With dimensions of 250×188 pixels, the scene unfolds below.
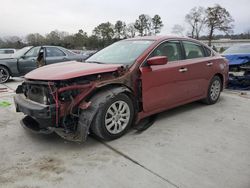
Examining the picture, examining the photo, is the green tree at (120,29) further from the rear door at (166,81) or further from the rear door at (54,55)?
the rear door at (166,81)

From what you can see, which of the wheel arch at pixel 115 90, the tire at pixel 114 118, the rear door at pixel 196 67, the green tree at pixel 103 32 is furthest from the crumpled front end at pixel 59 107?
the green tree at pixel 103 32

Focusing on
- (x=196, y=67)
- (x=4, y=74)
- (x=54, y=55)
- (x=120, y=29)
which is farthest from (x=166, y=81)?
(x=120, y=29)

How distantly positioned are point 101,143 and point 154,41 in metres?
1.96

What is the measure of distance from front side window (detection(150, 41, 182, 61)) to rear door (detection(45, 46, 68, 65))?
21.3 ft

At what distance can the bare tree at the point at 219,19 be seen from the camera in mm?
45781

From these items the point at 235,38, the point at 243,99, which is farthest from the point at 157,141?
the point at 235,38

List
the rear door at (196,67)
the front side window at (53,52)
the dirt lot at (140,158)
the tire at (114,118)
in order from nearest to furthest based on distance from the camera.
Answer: the dirt lot at (140,158), the tire at (114,118), the rear door at (196,67), the front side window at (53,52)

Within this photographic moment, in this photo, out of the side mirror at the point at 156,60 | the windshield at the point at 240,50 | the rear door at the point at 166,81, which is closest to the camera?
the side mirror at the point at 156,60

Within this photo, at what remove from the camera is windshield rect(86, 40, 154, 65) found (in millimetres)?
4164

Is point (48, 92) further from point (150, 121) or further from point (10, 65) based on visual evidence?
point (10, 65)

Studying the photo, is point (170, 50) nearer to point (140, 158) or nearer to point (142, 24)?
point (140, 158)

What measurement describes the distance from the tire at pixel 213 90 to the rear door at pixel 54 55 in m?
6.49

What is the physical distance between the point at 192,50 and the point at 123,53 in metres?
1.55

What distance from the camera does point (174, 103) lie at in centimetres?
462
